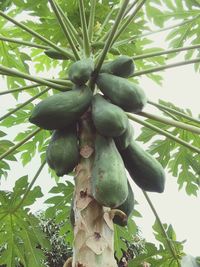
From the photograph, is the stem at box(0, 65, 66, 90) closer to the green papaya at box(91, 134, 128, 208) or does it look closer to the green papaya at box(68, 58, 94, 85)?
the green papaya at box(68, 58, 94, 85)

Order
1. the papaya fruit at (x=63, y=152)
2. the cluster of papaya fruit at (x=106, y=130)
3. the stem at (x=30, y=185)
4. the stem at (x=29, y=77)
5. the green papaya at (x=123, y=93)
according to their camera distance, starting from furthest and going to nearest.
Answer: the stem at (x=30, y=185), the stem at (x=29, y=77), the green papaya at (x=123, y=93), the papaya fruit at (x=63, y=152), the cluster of papaya fruit at (x=106, y=130)

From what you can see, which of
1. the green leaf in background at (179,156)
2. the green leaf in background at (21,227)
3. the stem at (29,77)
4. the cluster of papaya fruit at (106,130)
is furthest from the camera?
the green leaf in background at (179,156)

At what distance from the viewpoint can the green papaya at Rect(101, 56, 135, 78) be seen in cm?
232

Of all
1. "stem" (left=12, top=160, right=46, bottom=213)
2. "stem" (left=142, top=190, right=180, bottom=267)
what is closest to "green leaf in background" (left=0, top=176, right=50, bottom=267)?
"stem" (left=12, top=160, right=46, bottom=213)

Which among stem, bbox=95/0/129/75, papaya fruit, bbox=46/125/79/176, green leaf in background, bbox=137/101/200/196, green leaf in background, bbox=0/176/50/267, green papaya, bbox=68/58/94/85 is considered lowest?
green leaf in background, bbox=0/176/50/267

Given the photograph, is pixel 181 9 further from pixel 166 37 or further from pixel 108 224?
pixel 108 224

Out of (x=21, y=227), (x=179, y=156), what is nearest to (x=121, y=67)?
(x=179, y=156)

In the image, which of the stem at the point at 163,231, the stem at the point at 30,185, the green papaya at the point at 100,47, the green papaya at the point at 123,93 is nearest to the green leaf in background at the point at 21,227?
the stem at the point at 30,185

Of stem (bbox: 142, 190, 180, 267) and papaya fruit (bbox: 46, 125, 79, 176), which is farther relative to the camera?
stem (bbox: 142, 190, 180, 267)

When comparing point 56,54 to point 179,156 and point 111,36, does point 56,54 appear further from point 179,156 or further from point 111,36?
point 179,156

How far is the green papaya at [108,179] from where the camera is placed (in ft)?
6.00

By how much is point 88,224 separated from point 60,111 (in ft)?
1.80

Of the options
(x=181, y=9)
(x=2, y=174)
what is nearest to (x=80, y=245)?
(x=2, y=174)

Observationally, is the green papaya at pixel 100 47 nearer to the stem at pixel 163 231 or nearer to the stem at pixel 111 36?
the stem at pixel 111 36
